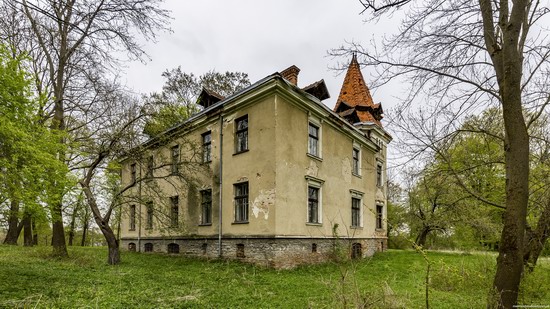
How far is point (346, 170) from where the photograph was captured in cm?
1772

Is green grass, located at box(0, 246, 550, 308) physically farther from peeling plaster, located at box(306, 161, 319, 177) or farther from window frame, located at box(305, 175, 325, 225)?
peeling plaster, located at box(306, 161, 319, 177)

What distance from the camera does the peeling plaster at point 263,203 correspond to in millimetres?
12844

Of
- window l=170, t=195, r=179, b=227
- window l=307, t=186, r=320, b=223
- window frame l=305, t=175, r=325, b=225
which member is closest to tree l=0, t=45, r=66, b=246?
window frame l=305, t=175, r=325, b=225

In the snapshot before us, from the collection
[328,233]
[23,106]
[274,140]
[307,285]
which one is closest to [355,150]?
[328,233]

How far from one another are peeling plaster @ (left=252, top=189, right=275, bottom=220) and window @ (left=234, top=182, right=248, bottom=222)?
2.24 ft

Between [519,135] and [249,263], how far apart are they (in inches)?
405

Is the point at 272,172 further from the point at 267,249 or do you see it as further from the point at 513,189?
the point at 513,189

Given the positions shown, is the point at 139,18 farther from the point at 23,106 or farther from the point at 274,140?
the point at 274,140

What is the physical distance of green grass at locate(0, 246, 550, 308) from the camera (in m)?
6.29

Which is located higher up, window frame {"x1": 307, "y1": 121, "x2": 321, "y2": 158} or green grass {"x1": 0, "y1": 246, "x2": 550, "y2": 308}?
window frame {"x1": 307, "y1": 121, "x2": 321, "y2": 158}

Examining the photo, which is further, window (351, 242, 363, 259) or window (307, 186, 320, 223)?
window (351, 242, 363, 259)

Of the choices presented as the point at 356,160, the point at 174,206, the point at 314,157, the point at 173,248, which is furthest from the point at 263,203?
the point at 356,160

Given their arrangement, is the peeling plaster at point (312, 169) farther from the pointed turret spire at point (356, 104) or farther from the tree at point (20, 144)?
the tree at point (20, 144)

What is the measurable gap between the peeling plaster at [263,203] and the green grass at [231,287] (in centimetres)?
208
